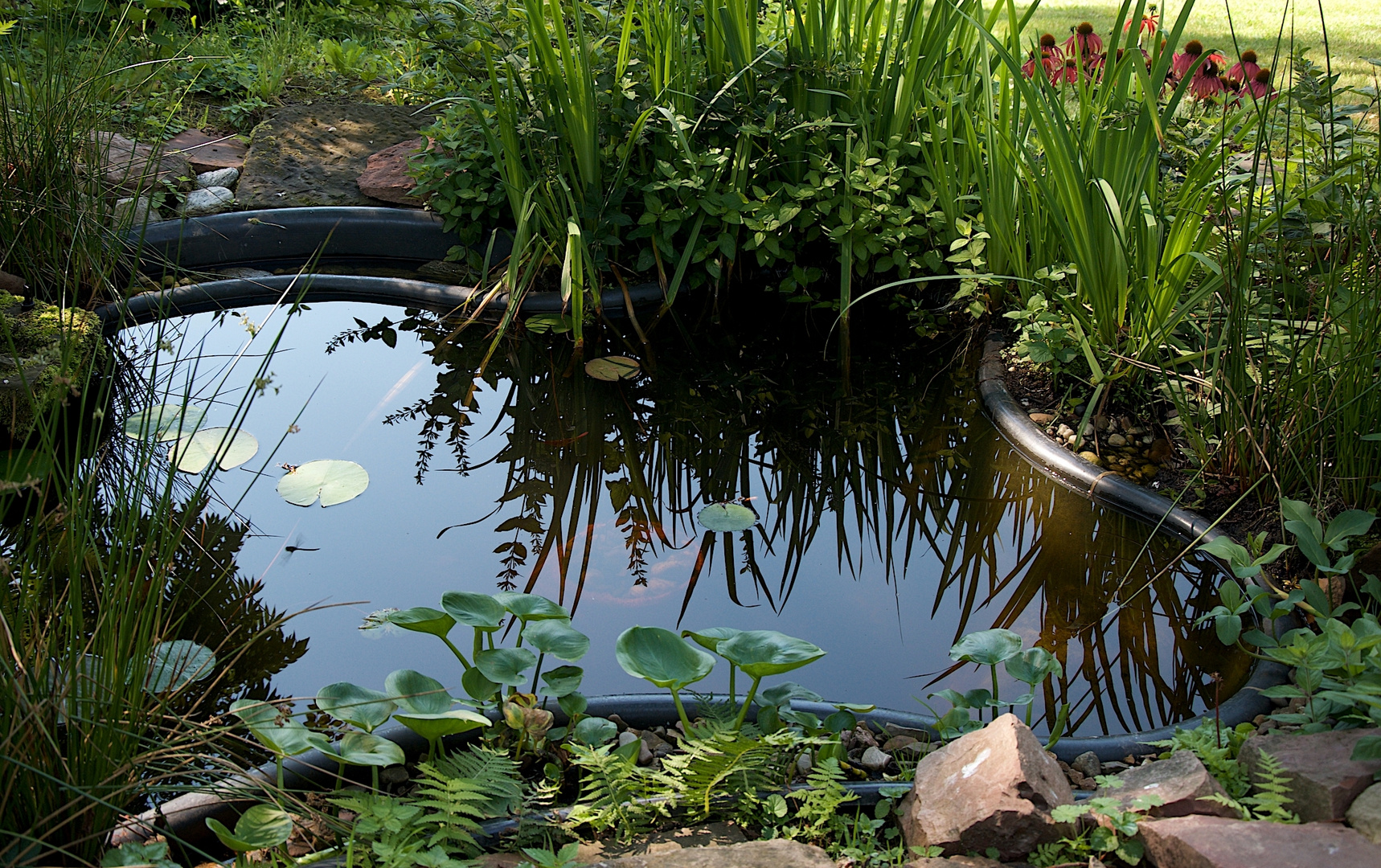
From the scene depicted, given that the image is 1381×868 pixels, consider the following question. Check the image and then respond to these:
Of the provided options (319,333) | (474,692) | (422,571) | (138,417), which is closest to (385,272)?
(319,333)

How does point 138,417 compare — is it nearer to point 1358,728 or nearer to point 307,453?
point 307,453

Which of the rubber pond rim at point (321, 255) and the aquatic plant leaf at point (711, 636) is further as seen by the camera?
the rubber pond rim at point (321, 255)

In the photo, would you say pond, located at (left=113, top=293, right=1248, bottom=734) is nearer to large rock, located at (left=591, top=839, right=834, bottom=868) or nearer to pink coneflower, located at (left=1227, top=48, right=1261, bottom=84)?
large rock, located at (left=591, top=839, right=834, bottom=868)

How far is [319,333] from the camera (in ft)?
9.47

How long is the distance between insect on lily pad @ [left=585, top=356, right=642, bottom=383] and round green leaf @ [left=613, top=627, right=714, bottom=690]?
127 cm

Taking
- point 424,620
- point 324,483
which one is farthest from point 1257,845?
point 324,483

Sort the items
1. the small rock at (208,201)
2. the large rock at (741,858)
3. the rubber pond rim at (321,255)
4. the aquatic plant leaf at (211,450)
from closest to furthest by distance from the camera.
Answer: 1. the large rock at (741,858)
2. the aquatic plant leaf at (211,450)
3. the rubber pond rim at (321,255)
4. the small rock at (208,201)

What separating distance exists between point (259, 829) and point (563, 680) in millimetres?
474

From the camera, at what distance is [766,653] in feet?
4.72

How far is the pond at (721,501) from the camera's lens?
175 centimetres

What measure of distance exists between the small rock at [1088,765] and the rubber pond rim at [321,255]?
1840 mm

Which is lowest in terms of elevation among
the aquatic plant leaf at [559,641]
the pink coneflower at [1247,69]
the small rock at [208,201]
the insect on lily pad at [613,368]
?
the aquatic plant leaf at [559,641]

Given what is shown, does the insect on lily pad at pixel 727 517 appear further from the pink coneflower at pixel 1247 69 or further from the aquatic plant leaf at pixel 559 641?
the pink coneflower at pixel 1247 69

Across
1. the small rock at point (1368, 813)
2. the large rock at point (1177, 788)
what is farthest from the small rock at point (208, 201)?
the small rock at point (1368, 813)
